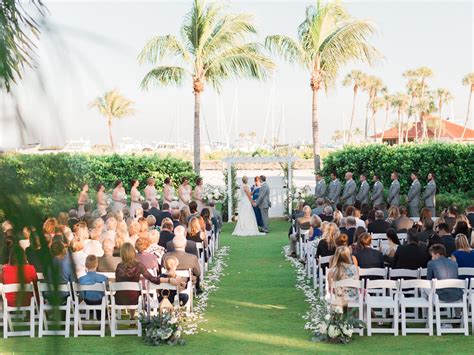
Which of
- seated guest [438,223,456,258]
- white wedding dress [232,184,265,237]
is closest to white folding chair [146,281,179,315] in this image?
seated guest [438,223,456,258]

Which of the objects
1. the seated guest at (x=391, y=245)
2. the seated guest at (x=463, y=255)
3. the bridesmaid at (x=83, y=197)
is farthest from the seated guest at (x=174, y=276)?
the bridesmaid at (x=83, y=197)

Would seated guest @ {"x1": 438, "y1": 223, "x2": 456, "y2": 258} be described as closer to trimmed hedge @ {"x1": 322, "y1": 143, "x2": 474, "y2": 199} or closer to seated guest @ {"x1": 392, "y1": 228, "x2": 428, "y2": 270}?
seated guest @ {"x1": 392, "y1": 228, "x2": 428, "y2": 270}

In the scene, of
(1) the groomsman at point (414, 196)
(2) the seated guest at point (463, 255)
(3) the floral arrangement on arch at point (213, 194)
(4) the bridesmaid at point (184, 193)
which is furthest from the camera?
(3) the floral arrangement on arch at point (213, 194)

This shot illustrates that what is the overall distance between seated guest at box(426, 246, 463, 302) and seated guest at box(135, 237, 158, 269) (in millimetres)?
4188

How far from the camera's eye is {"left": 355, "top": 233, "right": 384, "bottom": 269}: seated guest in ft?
36.8

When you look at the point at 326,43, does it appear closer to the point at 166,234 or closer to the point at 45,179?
the point at 166,234

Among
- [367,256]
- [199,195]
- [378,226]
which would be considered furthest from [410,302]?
[199,195]

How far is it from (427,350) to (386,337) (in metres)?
0.80

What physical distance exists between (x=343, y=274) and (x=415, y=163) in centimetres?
1855

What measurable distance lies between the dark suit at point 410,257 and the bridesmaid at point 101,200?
34.1ft

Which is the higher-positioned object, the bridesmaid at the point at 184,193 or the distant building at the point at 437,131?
the distant building at the point at 437,131

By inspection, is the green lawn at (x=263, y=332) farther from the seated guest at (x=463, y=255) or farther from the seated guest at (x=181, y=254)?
the seated guest at (x=463, y=255)

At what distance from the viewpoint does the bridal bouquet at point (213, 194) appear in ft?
80.5

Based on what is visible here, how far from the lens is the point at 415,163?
2797cm
